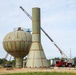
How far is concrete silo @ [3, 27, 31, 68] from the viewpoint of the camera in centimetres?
6278

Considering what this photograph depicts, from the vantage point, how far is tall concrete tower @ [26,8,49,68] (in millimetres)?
58344

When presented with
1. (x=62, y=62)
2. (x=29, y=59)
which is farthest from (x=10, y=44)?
(x=62, y=62)

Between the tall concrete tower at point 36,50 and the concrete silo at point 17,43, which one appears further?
the concrete silo at point 17,43

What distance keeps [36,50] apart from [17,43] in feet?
21.5

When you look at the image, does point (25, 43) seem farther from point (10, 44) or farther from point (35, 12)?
point (35, 12)

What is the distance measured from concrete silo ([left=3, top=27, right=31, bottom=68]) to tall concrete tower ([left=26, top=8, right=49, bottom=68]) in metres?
4.58

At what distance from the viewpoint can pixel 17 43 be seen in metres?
62.8

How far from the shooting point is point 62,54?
301 ft

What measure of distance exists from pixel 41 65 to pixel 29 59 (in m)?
3.16

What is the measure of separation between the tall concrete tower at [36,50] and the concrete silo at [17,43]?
4579 millimetres

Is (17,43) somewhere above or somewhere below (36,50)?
above

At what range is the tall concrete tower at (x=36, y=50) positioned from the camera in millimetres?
58344

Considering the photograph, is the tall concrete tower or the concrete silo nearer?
the tall concrete tower

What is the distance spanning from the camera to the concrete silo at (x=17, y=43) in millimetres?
62781
